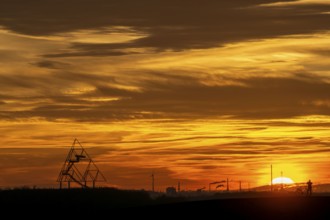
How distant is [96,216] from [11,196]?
194ft

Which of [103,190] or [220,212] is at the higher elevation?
[103,190]

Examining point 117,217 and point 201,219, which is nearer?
point 201,219

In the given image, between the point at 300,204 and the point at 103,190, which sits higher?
the point at 103,190

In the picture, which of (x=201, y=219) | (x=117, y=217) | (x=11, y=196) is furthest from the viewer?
(x=11, y=196)

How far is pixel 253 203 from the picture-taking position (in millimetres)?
73625

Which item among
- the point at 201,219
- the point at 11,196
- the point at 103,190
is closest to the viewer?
the point at 201,219

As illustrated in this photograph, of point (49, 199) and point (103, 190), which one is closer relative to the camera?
point (49, 199)

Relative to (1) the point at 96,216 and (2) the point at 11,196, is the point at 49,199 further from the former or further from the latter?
(1) the point at 96,216

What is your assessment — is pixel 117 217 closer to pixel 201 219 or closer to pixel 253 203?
pixel 201 219

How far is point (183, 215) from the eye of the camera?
214ft

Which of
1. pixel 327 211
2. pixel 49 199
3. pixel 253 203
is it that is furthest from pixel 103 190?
pixel 327 211

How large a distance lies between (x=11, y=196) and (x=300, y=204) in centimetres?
6217

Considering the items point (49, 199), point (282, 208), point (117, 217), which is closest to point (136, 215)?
point (117, 217)

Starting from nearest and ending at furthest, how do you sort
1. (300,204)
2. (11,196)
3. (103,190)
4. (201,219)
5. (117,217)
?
(201,219) < (117,217) < (300,204) < (11,196) < (103,190)
